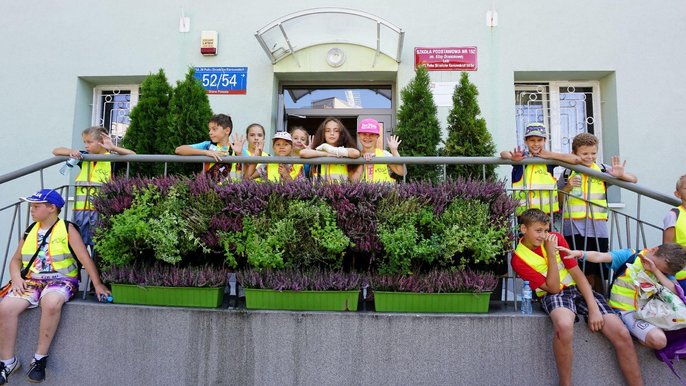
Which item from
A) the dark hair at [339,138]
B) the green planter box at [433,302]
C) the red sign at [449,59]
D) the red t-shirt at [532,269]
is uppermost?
the red sign at [449,59]

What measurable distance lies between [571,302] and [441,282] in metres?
0.92

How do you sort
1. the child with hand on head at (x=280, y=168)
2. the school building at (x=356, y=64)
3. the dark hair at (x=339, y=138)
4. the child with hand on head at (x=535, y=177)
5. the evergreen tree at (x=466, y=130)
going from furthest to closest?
the school building at (x=356, y=64) → the evergreen tree at (x=466, y=130) → the dark hair at (x=339, y=138) → the child with hand on head at (x=280, y=168) → the child with hand on head at (x=535, y=177)

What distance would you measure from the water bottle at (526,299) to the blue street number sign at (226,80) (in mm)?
Answer: 4545

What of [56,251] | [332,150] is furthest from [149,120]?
[332,150]

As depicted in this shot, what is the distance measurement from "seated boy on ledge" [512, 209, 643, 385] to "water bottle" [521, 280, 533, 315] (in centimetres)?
5

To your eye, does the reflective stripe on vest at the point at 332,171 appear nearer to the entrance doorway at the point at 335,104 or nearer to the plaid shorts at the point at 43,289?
the plaid shorts at the point at 43,289

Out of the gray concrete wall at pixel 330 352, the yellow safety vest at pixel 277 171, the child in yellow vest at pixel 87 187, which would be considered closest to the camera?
the gray concrete wall at pixel 330 352

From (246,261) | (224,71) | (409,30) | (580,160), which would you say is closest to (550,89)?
(409,30)

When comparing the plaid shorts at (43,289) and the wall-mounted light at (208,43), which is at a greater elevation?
the wall-mounted light at (208,43)

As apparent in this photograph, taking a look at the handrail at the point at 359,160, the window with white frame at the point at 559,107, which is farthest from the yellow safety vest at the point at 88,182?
the window with white frame at the point at 559,107

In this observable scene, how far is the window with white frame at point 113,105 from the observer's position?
6.84m

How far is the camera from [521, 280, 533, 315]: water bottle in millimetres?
3318

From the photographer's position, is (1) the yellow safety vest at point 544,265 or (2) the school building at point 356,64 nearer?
(1) the yellow safety vest at point 544,265

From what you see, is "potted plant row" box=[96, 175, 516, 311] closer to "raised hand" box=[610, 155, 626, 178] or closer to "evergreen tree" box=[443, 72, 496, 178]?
"raised hand" box=[610, 155, 626, 178]
